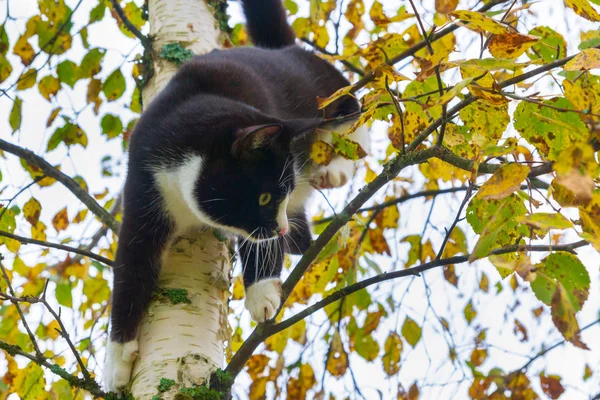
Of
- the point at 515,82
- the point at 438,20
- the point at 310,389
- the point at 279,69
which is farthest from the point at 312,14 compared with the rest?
the point at 515,82

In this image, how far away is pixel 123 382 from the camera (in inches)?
77.7

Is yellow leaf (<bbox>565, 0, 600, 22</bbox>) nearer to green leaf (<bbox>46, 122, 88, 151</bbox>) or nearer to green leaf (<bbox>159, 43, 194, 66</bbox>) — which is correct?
green leaf (<bbox>159, 43, 194, 66</bbox>)

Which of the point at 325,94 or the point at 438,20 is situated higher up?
the point at 438,20

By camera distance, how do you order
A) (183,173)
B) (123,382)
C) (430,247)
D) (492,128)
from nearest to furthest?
1. (492,128)
2. (123,382)
3. (183,173)
4. (430,247)

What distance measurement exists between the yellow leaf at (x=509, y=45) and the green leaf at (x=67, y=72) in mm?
2469

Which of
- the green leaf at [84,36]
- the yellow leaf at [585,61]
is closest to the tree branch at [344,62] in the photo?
the green leaf at [84,36]

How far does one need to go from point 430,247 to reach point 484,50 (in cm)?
204

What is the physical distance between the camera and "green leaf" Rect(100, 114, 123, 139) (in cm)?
320

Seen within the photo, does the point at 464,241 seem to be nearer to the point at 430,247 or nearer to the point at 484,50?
the point at 430,247

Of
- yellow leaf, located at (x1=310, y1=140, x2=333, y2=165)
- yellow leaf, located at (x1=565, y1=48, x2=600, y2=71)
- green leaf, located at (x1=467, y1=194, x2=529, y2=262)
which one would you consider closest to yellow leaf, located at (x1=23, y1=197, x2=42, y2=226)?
yellow leaf, located at (x1=310, y1=140, x2=333, y2=165)

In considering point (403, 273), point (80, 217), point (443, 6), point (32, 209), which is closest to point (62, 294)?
point (32, 209)

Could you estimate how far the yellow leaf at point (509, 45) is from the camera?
3.89ft

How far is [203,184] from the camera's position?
227cm

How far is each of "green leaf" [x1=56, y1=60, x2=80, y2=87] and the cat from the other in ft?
3.01
